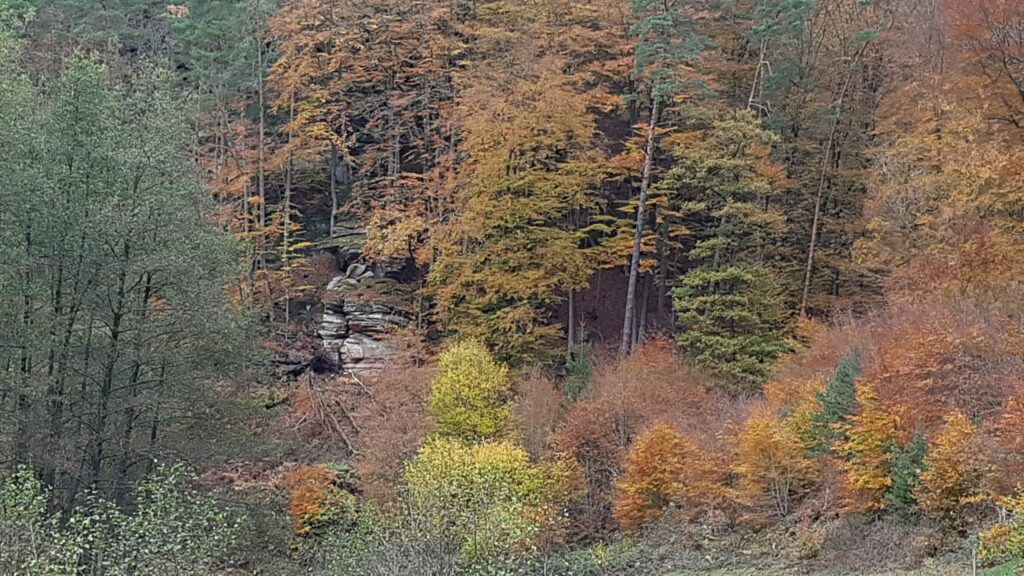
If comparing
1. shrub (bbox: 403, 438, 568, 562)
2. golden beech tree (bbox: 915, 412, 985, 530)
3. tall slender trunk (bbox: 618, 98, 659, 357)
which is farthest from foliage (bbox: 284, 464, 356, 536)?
golden beech tree (bbox: 915, 412, 985, 530)

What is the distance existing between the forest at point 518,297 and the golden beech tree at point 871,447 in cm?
9

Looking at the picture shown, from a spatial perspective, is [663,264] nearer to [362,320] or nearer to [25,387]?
[362,320]

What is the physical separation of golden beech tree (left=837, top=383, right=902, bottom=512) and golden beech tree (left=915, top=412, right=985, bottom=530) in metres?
0.90

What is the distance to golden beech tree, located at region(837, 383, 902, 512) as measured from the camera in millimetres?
15539

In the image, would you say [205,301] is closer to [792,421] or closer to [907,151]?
[792,421]

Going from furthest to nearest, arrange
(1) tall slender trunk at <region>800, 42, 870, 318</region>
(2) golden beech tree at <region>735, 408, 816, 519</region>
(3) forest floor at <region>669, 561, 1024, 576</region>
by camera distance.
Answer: (1) tall slender trunk at <region>800, 42, 870, 318</region>, (2) golden beech tree at <region>735, 408, 816, 519</region>, (3) forest floor at <region>669, 561, 1024, 576</region>

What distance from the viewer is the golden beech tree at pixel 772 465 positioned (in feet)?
57.7

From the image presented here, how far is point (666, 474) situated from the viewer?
62.3ft

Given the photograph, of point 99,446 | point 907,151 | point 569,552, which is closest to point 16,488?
point 99,446

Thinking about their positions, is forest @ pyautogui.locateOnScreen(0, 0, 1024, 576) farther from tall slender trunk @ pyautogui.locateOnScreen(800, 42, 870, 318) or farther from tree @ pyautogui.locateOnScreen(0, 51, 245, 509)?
tall slender trunk @ pyautogui.locateOnScreen(800, 42, 870, 318)

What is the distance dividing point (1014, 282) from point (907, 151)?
5.71 m

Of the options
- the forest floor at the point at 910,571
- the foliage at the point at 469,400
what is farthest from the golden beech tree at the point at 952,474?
the foliage at the point at 469,400

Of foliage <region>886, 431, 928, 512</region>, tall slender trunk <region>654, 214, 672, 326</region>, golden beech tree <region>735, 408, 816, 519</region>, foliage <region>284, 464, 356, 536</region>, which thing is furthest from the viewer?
tall slender trunk <region>654, 214, 672, 326</region>

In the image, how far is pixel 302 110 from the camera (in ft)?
111
